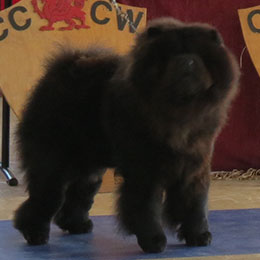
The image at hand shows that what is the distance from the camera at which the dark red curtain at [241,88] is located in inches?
169

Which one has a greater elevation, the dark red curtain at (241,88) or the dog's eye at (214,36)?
the dog's eye at (214,36)

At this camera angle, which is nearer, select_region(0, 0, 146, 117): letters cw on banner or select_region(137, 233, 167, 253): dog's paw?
select_region(137, 233, 167, 253): dog's paw

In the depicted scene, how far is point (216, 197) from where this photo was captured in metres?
3.82

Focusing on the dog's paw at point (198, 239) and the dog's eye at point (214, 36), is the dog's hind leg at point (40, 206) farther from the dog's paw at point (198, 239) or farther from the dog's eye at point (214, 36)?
the dog's eye at point (214, 36)

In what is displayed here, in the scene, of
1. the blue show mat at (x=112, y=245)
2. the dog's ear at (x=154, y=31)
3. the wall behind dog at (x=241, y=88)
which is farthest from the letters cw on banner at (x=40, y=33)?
the dog's ear at (x=154, y=31)

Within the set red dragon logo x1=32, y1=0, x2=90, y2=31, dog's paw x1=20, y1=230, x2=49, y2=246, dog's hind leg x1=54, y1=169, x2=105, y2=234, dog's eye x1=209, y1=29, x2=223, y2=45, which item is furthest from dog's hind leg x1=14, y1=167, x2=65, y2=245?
red dragon logo x1=32, y1=0, x2=90, y2=31

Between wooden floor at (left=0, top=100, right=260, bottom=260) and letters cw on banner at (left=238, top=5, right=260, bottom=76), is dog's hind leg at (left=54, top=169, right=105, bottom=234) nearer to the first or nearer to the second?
wooden floor at (left=0, top=100, right=260, bottom=260)

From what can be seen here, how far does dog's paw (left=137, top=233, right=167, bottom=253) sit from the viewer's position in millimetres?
2439

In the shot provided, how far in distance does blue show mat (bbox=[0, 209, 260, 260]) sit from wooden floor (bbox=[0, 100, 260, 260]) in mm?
364

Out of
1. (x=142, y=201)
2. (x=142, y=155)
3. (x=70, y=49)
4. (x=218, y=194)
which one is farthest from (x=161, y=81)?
(x=218, y=194)

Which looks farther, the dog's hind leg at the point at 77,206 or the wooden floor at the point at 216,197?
the wooden floor at the point at 216,197

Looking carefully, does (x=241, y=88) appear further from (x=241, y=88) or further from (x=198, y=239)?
(x=198, y=239)

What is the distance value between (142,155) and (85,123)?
0.31 m

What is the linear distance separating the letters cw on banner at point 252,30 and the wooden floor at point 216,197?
2.43 feet
